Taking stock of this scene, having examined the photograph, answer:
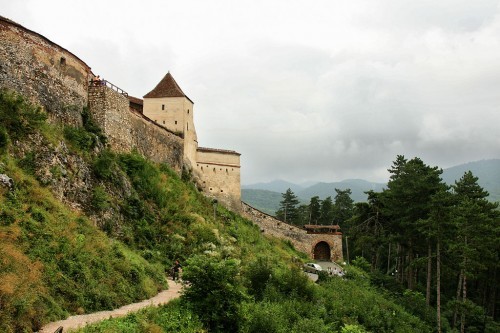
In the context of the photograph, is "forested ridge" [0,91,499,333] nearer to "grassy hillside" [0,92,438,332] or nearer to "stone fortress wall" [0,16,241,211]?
"grassy hillside" [0,92,438,332]

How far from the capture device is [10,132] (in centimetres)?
1873

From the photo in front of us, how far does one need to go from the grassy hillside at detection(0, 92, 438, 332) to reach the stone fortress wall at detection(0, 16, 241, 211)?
4.21 ft

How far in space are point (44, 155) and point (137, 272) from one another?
6.96 metres

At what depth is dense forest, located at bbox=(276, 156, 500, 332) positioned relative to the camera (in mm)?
29000

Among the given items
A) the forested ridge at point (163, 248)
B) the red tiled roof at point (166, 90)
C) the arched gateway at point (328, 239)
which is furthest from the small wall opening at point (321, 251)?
the red tiled roof at point (166, 90)

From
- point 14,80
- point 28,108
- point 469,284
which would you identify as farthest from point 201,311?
point 469,284

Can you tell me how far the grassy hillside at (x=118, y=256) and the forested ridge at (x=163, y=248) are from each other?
0.19 ft

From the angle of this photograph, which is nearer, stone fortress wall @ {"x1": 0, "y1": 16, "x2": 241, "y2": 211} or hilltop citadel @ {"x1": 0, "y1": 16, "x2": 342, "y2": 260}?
stone fortress wall @ {"x1": 0, "y1": 16, "x2": 241, "y2": 211}

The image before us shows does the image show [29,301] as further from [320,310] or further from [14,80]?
[320,310]

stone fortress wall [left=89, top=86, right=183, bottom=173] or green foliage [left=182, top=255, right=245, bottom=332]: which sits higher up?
stone fortress wall [left=89, top=86, right=183, bottom=173]

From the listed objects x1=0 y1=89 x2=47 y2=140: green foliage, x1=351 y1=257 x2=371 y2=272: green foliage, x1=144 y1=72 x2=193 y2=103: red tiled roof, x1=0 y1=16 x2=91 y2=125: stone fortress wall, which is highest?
x1=144 y1=72 x2=193 y2=103: red tiled roof

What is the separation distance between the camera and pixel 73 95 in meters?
25.3

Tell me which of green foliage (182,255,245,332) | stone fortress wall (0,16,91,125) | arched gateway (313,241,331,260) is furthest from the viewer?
arched gateway (313,241,331,260)

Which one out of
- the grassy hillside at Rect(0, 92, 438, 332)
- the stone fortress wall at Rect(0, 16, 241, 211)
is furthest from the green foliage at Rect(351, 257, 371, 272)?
the stone fortress wall at Rect(0, 16, 241, 211)
